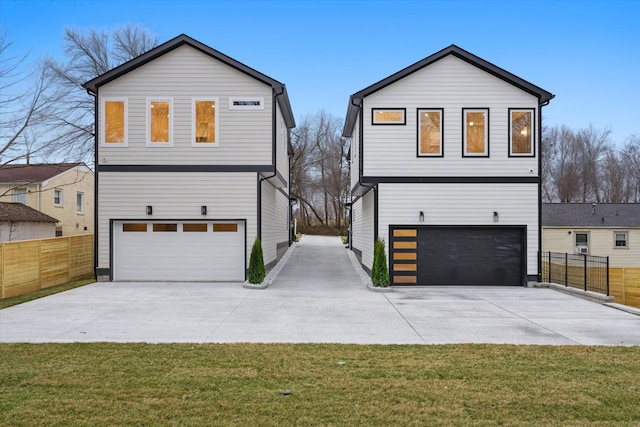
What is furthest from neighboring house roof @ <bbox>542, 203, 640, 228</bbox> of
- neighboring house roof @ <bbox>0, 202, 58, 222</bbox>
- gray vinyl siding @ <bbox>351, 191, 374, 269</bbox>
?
neighboring house roof @ <bbox>0, 202, 58, 222</bbox>

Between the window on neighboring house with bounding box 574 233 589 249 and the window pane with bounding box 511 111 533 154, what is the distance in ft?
39.2

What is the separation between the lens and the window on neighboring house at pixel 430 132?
498 inches

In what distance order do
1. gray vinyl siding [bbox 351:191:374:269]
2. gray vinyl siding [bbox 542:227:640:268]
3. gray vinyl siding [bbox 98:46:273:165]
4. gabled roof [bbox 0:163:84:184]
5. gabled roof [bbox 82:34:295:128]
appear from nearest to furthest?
gabled roof [bbox 82:34:295:128]
gray vinyl siding [bbox 98:46:273:165]
gray vinyl siding [bbox 351:191:374:269]
gray vinyl siding [bbox 542:227:640:268]
gabled roof [bbox 0:163:84:184]

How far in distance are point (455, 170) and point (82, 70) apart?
2024 centimetres

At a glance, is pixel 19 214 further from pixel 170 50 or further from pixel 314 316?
pixel 314 316

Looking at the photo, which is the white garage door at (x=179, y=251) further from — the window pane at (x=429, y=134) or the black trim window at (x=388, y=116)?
the window pane at (x=429, y=134)

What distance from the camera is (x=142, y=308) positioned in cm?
885

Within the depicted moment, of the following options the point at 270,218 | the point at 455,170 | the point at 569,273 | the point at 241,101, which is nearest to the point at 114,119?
the point at 241,101

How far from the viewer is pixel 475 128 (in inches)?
499

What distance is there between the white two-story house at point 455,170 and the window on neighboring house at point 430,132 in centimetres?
3

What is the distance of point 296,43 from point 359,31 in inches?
379

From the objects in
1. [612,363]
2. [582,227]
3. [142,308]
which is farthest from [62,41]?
[582,227]

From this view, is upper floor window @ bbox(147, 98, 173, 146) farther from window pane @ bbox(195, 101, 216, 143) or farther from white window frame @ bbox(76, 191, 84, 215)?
white window frame @ bbox(76, 191, 84, 215)

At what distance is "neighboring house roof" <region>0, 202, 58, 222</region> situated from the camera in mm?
19078
